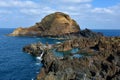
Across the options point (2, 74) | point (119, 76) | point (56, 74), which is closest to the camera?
point (119, 76)

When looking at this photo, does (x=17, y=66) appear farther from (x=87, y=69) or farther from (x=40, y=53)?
(x=87, y=69)

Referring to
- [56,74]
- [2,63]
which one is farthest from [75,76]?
[2,63]

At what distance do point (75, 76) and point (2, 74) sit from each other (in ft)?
95.3

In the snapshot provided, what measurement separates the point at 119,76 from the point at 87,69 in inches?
419

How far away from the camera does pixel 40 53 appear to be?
11438 centimetres

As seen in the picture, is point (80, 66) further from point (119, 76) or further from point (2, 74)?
point (2, 74)

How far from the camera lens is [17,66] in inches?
3674

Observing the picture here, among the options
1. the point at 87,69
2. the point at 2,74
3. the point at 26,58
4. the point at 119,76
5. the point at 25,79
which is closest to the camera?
the point at 119,76

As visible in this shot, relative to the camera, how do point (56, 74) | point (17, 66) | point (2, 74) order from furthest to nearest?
point (17, 66), point (2, 74), point (56, 74)

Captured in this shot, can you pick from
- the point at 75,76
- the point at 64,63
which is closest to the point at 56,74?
the point at 75,76

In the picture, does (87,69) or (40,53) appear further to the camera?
(40,53)

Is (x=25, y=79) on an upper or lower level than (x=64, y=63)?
lower

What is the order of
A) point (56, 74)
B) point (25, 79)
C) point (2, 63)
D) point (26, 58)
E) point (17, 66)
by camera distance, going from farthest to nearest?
point (26, 58), point (2, 63), point (17, 66), point (25, 79), point (56, 74)

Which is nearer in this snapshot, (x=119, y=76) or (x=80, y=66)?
(x=119, y=76)
